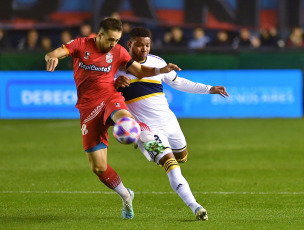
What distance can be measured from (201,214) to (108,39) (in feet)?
6.57

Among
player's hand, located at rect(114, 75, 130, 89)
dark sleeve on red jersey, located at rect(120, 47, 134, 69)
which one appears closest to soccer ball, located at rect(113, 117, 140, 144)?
player's hand, located at rect(114, 75, 130, 89)

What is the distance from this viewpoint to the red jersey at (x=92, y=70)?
7.94m

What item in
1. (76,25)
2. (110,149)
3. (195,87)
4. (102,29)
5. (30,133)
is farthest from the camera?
(76,25)

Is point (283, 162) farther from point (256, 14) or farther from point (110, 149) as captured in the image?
point (256, 14)

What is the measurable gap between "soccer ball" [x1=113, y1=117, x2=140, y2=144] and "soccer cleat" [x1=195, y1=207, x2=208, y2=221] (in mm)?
952

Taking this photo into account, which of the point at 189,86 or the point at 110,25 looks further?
the point at 189,86

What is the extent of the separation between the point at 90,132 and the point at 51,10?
647 inches

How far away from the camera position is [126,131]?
727cm

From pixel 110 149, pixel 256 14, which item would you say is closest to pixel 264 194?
pixel 110 149

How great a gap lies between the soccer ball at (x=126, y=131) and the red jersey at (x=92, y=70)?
2.13ft

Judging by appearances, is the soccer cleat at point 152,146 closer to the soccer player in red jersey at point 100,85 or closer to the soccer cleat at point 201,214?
the soccer player in red jersey at point 100,85

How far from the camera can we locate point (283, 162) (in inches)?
499

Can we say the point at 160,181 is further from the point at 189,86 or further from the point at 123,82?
the point at 123,82

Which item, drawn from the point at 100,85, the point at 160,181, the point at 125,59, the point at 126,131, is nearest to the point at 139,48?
the point at 125,59
